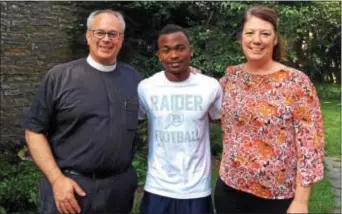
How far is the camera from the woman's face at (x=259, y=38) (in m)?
2.38

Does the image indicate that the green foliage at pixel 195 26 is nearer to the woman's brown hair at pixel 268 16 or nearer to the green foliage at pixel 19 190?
the green foliage at pixel 19 190

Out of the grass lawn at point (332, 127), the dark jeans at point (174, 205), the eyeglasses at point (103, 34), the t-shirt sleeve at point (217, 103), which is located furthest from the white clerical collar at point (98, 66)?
the grass lawn at point (332, 127)

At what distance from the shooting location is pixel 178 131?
2.51m

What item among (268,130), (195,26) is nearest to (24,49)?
(195,26)

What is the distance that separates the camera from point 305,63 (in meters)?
15.7

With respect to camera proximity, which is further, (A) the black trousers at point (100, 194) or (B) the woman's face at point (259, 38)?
(A) the black trousers at point (100, 194)

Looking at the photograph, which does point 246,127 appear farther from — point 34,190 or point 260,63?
point 34,190

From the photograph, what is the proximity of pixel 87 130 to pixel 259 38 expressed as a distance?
94 cm

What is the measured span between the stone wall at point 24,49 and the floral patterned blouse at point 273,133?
5.31 meters

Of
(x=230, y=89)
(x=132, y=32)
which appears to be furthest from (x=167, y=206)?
(x=132, y=32)

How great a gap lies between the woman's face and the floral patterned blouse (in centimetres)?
10

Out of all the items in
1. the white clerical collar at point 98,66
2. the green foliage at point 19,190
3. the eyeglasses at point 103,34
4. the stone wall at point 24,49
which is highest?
the eyeglasses at point 103,34

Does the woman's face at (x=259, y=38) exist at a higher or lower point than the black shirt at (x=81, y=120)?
higher

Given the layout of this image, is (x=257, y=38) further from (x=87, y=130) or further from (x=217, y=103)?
(x=87, y=130)
